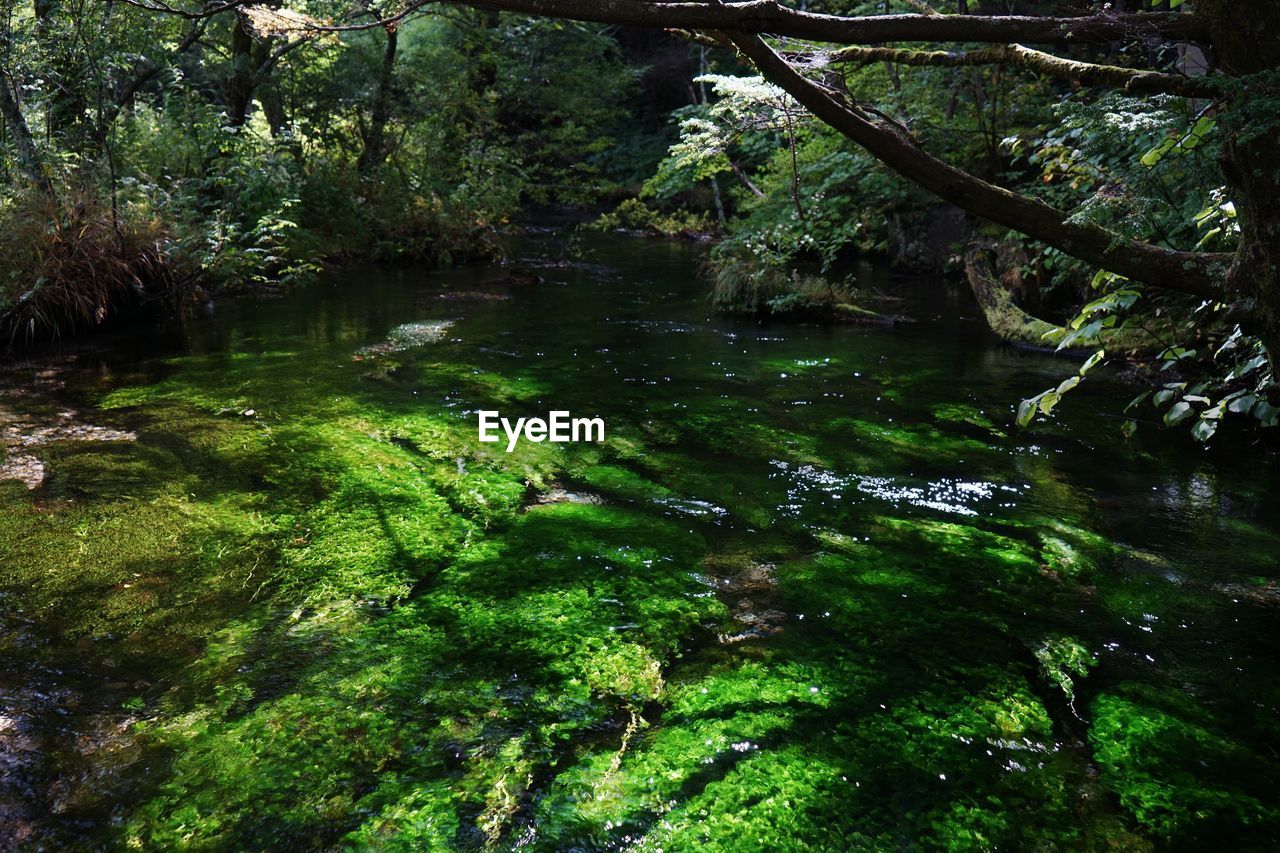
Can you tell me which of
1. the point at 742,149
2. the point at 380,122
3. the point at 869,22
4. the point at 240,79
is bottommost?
the point at 869,22

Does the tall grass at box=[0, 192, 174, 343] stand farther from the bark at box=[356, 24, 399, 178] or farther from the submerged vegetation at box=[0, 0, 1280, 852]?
the bark at box=[356, 24, 399, 178]

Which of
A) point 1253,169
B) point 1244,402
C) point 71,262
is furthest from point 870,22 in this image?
point 71,262

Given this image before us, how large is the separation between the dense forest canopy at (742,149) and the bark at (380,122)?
2.3 inches

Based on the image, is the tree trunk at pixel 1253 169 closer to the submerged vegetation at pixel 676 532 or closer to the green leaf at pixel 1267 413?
the submerged vegetation at pixel 676 532

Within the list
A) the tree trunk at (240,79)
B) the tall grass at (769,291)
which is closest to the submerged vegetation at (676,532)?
the tall grass at (769,291)

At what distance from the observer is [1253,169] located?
6.38 feet

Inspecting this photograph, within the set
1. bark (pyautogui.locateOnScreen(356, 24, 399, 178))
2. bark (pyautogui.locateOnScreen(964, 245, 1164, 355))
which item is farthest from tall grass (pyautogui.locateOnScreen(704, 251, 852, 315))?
bark (pyautogui.locateOnScreen(356, 24, 399, 178))

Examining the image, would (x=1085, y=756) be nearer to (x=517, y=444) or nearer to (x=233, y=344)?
(x=517, y=444)

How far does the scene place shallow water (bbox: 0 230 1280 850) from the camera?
1.72 meters

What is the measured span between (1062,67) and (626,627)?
2.11m

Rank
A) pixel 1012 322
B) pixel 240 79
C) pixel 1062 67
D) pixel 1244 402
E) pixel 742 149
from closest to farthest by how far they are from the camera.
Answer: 1. pixel 1062 67
2. pixel 1244 402
3. pixel 1012 322
4. pixel 742 149
5. pixel 240 79

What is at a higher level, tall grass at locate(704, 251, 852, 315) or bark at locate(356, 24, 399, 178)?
bark at locate(356, 24, 399, 178)

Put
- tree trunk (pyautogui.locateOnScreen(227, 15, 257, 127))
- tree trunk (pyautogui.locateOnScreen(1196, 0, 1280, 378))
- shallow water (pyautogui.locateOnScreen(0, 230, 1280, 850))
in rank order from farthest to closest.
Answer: tree trunk (pyautogui.locateOnScreen(227, 15, 257, 127)) → tree trunk (pyautogui.locateOnScreen(1196, 0, 1280, 378)) → shallow water (pyautogui.locateOnScreen(0, 230, 1280, 850))

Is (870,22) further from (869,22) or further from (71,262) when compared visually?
(71,262)
